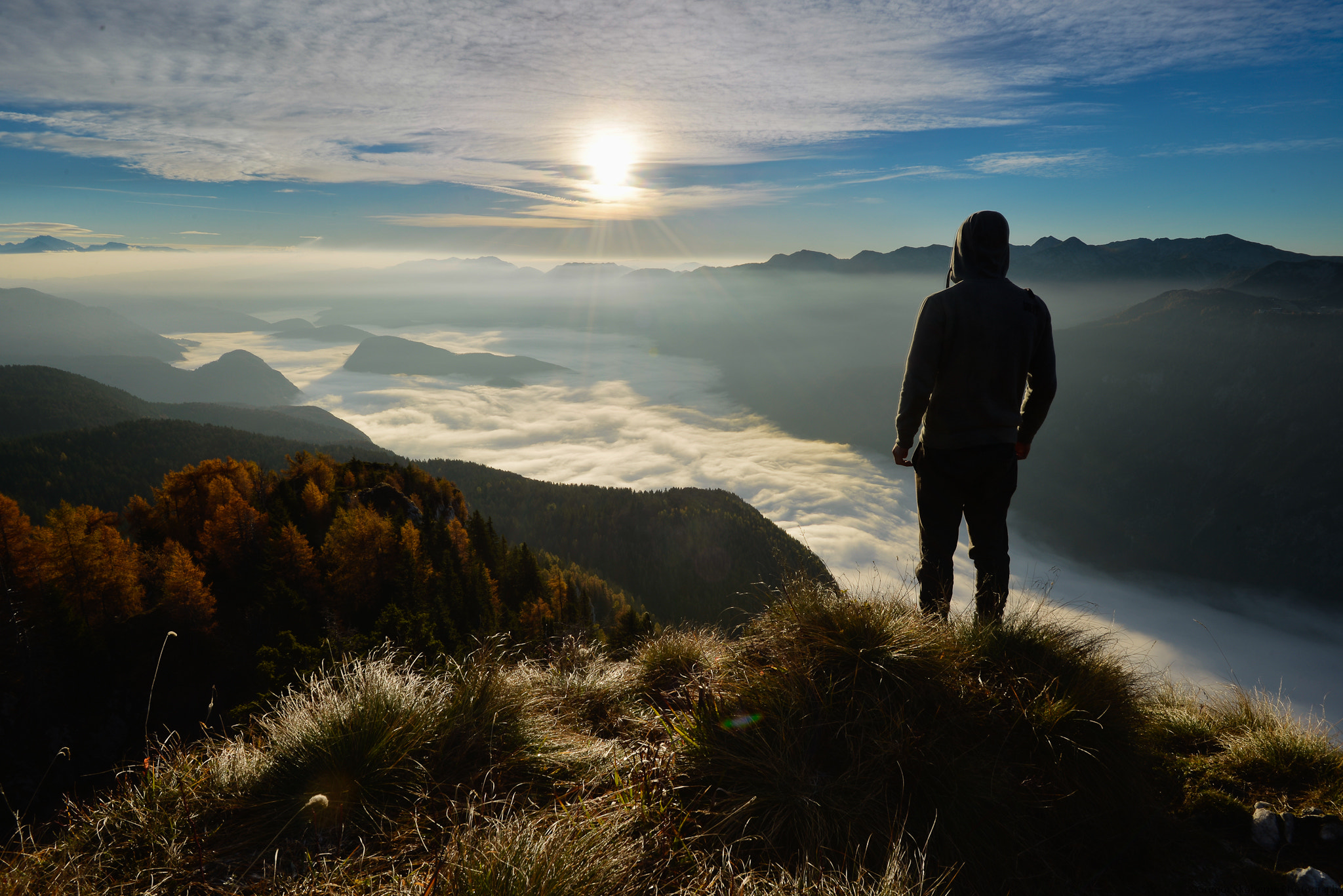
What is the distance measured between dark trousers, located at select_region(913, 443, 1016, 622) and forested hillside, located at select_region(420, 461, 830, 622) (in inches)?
3816

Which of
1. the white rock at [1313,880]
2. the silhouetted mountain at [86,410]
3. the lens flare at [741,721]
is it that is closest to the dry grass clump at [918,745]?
the lens flare at [741,721]

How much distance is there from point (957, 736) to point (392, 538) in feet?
131

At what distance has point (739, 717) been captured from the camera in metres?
3.97

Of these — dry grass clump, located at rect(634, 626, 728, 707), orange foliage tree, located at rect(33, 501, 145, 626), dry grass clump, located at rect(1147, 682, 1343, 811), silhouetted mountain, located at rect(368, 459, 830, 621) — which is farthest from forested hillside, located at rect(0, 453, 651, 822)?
silhouetted mountain, located at rect(368, 459, 830, 621)

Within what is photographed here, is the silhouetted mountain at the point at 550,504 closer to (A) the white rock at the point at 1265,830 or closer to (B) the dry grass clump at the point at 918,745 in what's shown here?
(B) the dry grass clump at the point at 918,745

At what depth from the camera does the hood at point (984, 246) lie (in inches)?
207

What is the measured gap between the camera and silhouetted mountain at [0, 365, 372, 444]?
155750mm

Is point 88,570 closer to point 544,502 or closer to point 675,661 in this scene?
point 675,661

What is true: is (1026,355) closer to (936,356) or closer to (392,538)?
(936,356)

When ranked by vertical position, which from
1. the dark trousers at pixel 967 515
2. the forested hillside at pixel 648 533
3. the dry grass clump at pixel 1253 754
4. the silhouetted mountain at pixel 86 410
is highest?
the dark trousers at pixel 967 515

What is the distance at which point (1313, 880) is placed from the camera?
10.4 feet

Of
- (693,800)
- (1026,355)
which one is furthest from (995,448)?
(693,800)

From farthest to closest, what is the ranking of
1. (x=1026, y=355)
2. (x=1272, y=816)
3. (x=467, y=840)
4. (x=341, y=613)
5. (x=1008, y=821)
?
(x=341, y=613), (x=1026, y=355), (x=1272, y=816), (x=1008, y=821), (x=467, y=840)

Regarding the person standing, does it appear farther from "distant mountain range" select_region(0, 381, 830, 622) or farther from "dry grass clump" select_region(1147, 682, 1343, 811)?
"distant mountain range" select_region(0, 381, 830, 622)
